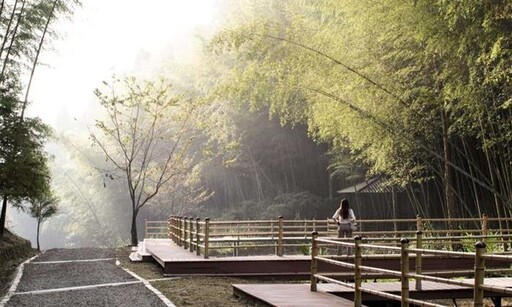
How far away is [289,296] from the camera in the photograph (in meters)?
6.91

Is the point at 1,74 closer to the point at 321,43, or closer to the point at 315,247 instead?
the point at 321,43

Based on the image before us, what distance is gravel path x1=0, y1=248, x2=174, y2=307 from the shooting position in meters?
7.50

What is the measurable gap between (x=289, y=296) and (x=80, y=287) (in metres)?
3.44

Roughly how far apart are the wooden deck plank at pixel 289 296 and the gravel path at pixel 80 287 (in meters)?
0.99

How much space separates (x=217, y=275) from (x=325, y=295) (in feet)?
12.2

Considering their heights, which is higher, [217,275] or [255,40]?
[255,40]

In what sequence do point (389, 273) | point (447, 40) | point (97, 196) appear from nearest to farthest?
1. point (389, 273)
2. point (447, 40)
3. point (97, 196)

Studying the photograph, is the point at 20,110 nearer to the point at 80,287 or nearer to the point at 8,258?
the point at 8,258

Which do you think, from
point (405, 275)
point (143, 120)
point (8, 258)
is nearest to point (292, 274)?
point (405, 275)

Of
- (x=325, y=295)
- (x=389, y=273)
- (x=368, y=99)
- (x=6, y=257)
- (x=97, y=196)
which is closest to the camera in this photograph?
(x=389, y=273)

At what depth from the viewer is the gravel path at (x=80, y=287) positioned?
7504 mm

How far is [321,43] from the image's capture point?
11828 millimetres

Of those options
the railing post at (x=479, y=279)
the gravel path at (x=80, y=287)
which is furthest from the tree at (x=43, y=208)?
the railing post at (x=479, y=279)

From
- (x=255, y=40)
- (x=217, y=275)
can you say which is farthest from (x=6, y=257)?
(x=255, y=40)
